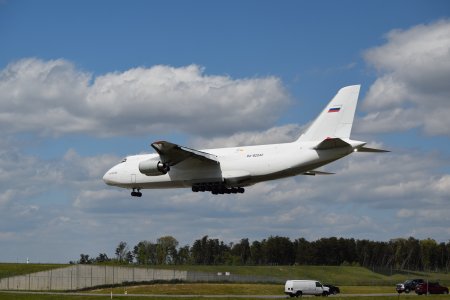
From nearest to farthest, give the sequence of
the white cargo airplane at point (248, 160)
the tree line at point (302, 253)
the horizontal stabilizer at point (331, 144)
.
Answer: the horizontal stabilizer at point (331, 144)
the white cargo airplane at point (248, 160)
the tree line at point (302, 253)

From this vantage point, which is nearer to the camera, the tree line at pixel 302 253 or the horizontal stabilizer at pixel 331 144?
the horizontal stabilizer at pixel 331 144

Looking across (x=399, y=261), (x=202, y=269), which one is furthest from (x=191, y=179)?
(x=399, y=261)

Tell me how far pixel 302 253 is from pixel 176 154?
4038 inches

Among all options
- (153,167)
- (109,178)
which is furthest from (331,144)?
(109,178)

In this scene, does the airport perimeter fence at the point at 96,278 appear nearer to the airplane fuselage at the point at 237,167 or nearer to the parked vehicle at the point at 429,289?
the parked vehicle at the point at 429,289

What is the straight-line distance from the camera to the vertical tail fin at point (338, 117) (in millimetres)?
47875

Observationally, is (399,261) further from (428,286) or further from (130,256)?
Result: (428,286)

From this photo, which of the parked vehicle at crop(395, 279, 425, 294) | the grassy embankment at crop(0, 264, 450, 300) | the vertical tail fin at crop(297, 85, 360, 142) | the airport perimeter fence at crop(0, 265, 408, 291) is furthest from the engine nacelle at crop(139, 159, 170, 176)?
the parked vehicle at crop(395, 279, 425, 294)

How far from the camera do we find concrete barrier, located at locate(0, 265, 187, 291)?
74.0 m

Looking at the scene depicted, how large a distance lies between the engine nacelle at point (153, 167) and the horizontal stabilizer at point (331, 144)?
1094cm

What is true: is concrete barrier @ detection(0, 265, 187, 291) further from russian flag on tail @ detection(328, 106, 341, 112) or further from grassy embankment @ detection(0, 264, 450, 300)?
russian flag on tail @ detection(328, 106, 341, 112)

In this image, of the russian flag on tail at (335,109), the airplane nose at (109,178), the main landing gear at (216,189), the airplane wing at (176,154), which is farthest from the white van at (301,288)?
the airplane nose at (109,178)

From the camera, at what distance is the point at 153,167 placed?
50938 millimetres

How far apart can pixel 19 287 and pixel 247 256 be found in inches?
3759
